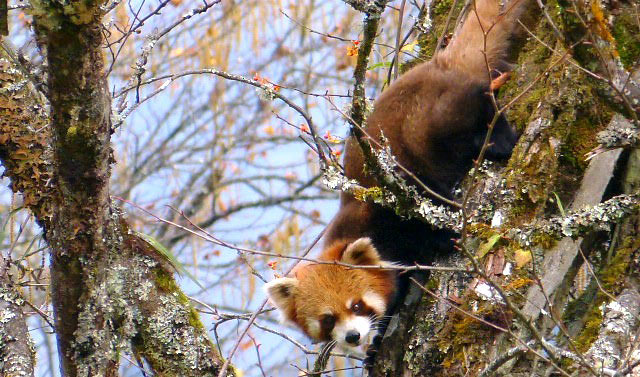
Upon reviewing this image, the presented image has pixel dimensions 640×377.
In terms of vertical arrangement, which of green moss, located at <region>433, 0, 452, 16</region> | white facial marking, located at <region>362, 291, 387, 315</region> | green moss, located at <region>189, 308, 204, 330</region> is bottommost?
green moss, located at <region>189, 308, 204, 330</region>

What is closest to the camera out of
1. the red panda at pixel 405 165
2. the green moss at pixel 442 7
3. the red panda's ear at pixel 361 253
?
the red panda's ear at pixel 361 253

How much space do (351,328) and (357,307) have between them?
219 millimetres

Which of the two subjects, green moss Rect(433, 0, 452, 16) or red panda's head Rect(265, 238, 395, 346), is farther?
green moss Rect(433, 0, 452, 16)

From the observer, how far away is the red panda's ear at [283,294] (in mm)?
4743

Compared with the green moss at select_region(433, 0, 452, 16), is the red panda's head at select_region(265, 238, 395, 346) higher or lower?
lower

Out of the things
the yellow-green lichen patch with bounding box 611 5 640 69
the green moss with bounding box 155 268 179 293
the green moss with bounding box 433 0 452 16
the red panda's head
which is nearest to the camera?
the green moss with bounding box 155 268 179 293

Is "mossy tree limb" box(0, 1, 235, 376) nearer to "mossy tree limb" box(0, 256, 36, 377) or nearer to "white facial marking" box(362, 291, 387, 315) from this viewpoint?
"mossy tree limb" box(0, 256, 36, 377)

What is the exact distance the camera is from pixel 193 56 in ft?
35.2

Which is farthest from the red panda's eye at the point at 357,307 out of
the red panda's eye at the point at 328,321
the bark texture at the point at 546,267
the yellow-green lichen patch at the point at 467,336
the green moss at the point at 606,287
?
the green moss at the point at 606,287

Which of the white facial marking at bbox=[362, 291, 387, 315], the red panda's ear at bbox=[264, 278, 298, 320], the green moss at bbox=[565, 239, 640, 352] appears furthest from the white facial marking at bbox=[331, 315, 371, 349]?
the green moss at bbox=[565, 239, 640, 352]

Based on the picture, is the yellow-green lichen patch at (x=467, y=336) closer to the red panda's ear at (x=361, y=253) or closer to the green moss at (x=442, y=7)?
the red panda's ear at (x=361, y=253)

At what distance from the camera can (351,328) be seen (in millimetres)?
4648

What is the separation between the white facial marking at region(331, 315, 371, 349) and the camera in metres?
4.61

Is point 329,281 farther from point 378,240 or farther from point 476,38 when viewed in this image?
point 476,38
